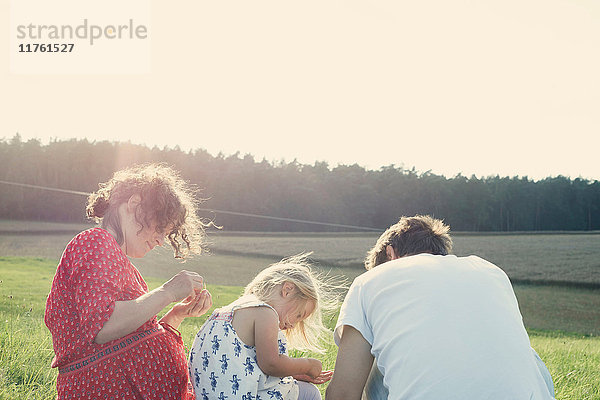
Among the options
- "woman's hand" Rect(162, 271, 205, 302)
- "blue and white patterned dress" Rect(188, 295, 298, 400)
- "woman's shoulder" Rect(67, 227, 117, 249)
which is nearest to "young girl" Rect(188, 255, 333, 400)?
"blue and white patterned dress" Rect(188, 295, 298, 400)

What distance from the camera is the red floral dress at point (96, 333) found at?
1872 mm

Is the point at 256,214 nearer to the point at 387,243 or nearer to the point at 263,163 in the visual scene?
the point at 263,163

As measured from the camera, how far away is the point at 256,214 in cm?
2616

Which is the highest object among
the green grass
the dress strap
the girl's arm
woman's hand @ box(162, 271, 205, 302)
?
woman's hand @ box(162, 271, 205, 302)

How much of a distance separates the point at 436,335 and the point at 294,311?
92 centimetres

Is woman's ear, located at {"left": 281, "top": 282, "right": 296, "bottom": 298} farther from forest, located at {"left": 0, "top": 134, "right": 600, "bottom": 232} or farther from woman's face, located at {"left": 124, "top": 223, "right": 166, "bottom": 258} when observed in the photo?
forest, located at {"left": 0, "top": 134, "right": 600, "bottom": 232}

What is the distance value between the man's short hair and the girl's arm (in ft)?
1.82

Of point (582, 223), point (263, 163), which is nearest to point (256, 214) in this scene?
point (263, 163)

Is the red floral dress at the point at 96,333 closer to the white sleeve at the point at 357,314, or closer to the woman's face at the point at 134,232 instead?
the woman's face at the point at 134,232

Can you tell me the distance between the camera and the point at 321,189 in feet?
96.2

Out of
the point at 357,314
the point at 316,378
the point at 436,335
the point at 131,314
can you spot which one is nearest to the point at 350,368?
the point at 357,314

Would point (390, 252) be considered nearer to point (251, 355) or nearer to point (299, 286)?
point (299, 286)

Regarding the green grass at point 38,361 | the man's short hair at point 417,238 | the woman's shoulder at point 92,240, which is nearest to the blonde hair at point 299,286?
the man's short hair at point 417,238

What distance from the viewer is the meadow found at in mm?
3891
